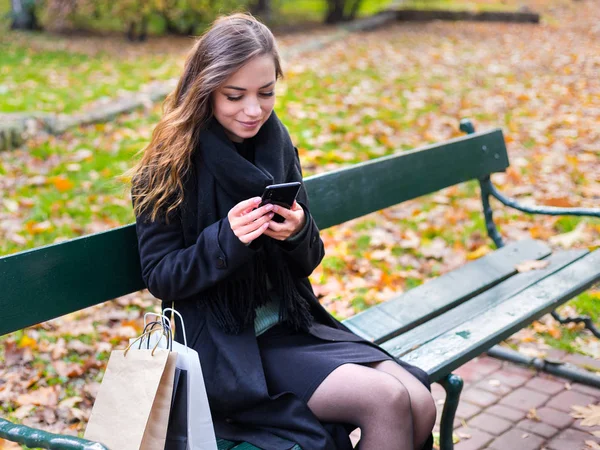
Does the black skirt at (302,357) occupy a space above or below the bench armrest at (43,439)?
below

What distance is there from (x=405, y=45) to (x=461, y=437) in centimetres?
910

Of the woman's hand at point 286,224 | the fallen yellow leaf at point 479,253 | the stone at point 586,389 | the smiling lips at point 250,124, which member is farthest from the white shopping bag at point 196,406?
the fallen yellow leaf at point 479,253

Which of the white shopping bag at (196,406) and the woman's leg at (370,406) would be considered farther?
the woman's leg at (370,406)

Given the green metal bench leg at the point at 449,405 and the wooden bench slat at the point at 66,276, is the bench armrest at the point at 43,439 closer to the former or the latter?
the wooden bench slat at the point at 66,276

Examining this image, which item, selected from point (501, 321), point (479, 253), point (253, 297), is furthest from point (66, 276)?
point (479, 253)

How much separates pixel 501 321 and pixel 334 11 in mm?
11502

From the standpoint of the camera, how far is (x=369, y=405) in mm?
2072

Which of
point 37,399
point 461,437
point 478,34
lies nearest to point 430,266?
point 461,437

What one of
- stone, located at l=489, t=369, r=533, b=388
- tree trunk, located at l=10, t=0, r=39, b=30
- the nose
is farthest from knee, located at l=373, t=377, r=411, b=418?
tree trunk, located at l=10, t=0, r=39, b=30

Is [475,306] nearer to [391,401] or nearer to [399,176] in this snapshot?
[399,176]

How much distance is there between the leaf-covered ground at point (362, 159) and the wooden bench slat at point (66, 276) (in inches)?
12.4

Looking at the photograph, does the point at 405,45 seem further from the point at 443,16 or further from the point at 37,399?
the point at 37,399

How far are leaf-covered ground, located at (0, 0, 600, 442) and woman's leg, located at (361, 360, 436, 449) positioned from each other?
1.08 metres

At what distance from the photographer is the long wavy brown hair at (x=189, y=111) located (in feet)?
7.13
